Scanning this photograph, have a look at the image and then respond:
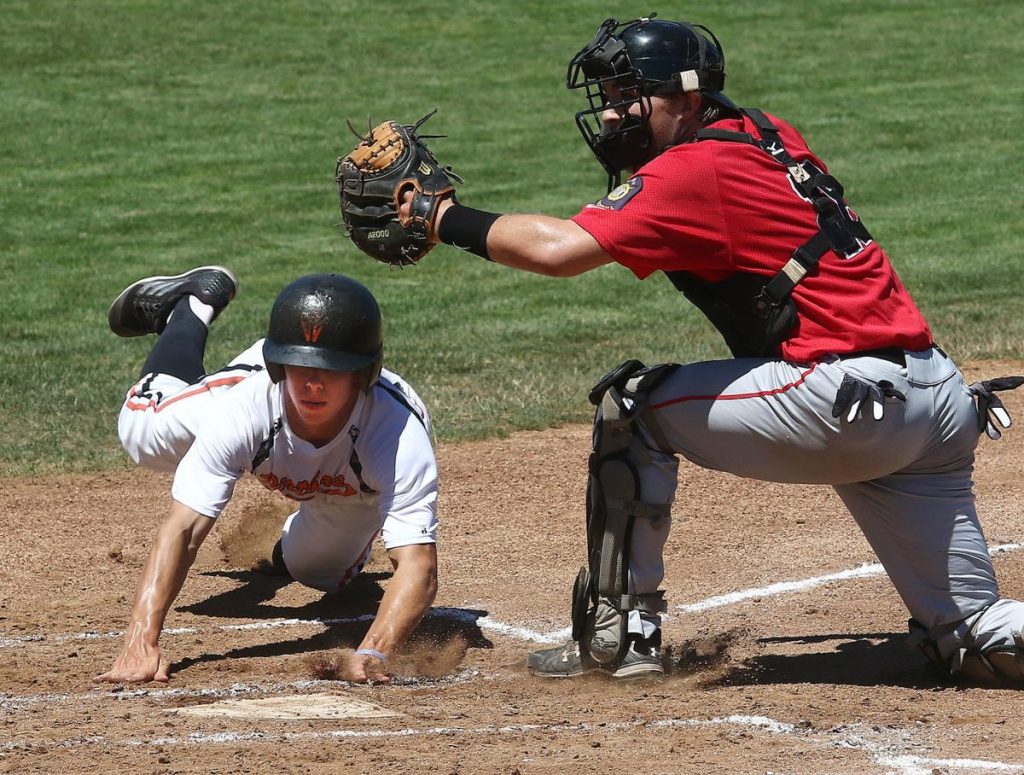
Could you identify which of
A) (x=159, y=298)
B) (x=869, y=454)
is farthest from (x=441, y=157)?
(x=869, y=454)

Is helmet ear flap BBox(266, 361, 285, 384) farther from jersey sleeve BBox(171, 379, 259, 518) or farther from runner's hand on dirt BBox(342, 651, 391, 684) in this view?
runner's hand on dirt BBox(342, 651, 391, 684)

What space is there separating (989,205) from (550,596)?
9.94 meters

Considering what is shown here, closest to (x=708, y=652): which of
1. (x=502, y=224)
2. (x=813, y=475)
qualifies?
(x=813, y=475)

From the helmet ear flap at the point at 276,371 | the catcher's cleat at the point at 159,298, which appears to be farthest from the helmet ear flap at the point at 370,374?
the catcher's cleat at the point at 159,298

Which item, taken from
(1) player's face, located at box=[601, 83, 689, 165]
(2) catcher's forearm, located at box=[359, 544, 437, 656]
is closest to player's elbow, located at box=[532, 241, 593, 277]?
(1) player's face, located at box=[601, 83, 689, 165]

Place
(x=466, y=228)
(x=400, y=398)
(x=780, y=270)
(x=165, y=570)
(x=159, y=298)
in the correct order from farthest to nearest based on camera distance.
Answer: (x=159, y=298) → (x=400, y=398) → (x=165, y=570) → (x=466, y=228) → (x=780, y=270)

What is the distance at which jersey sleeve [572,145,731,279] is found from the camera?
13.9ft

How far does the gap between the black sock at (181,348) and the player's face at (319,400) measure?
58.1 inches

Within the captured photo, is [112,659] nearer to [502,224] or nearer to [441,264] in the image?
[502,224]

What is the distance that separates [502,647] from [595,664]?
657 mm

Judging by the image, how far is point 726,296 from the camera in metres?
4.45

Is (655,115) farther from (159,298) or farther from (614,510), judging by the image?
(159,298)

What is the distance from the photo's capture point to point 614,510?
180 inches

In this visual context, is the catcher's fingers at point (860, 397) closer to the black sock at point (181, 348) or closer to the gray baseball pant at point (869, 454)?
the gray baseball pant at point (869, 454)
